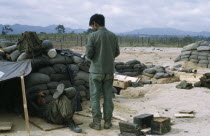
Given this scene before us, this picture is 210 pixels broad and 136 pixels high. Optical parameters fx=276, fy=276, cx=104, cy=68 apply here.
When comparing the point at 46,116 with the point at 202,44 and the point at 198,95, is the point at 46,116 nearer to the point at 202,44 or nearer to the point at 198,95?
the point at 198,95

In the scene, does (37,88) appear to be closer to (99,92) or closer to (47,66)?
(47,66)

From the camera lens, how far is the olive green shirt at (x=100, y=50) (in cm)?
511

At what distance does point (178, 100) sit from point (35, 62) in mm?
4034

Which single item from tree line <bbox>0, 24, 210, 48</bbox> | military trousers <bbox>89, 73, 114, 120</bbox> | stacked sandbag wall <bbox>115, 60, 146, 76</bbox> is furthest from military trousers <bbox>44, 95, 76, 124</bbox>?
tree line <bbox>0, 24, 210, 48</bbox>

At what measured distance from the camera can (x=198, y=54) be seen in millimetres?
15930

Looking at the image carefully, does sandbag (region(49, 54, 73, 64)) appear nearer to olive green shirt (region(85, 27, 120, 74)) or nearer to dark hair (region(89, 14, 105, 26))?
olive green shirt (region(85, 27, 120, 74))

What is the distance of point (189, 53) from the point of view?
53.9ft

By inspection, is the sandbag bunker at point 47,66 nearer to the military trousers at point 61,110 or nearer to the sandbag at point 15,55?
the sandbag at point 15,55

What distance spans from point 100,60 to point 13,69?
1.90 m

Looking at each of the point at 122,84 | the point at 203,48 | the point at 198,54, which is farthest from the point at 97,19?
the point at 198,54

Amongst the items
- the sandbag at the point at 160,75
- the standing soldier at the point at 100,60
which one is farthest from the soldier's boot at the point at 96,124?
the sandbag at the point at 160,75

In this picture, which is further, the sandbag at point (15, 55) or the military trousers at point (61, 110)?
the sandbag at point (15, 55)

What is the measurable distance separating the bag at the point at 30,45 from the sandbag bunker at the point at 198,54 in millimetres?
11476

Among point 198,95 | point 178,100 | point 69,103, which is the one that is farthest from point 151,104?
point 69,103
